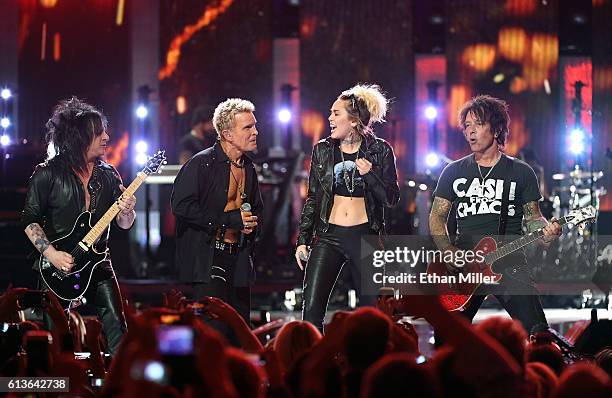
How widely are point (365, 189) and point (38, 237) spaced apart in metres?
1.81

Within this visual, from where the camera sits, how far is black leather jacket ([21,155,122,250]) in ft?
17.8

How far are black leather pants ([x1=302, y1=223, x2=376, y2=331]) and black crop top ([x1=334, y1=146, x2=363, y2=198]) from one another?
20 cm

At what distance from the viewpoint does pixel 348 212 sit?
5750 millimetres

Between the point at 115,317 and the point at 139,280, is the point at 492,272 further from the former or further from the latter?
the point at 139,280

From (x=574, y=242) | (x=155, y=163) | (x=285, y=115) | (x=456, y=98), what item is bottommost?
(x=574, y=242)

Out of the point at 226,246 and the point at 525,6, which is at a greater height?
the point at 525,6

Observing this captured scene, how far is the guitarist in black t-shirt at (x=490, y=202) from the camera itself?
220 inches

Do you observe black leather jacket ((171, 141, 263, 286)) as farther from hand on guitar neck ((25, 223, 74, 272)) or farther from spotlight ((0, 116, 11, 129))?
spotlight ((0, 116, 11, 129))

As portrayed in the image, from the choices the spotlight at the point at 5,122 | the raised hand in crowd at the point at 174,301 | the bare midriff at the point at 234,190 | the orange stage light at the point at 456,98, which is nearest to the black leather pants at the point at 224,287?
the bare midriff at the point at 234,190

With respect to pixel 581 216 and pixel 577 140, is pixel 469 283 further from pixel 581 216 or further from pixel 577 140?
pixel 577 140

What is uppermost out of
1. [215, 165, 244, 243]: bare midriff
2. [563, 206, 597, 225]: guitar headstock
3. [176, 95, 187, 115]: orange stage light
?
[176, 95, 187, 115]: orange stage light

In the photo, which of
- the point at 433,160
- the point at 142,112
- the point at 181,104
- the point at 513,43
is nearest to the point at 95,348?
the point at 142,112

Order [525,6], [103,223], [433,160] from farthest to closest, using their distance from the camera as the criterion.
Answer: [525,6], [433,160], [103,223]

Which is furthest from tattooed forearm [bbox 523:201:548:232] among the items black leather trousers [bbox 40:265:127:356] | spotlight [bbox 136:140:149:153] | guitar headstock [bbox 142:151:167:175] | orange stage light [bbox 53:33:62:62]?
orange stage light [bbox 53:33:62:62]
